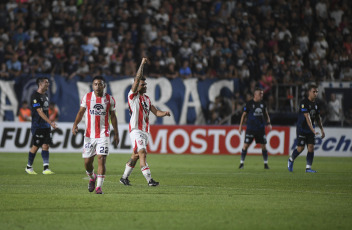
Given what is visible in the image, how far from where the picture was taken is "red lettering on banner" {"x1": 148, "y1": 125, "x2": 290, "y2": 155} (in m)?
27.1

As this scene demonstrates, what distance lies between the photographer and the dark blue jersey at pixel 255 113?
20656mm

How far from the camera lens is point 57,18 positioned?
29391mm

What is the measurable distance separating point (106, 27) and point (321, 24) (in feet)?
33.7

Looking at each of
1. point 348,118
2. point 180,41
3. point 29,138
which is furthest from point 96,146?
point 348,118

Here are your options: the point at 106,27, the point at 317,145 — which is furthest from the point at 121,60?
the point at 317,145

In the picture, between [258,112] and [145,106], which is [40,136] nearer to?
[145,106]

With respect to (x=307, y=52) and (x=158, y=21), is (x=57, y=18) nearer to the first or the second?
(x=158, y=21)

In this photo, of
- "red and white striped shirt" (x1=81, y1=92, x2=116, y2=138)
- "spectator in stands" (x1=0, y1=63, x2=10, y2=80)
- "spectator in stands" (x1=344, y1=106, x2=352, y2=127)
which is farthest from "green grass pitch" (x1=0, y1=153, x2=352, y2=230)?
"spectator in stands" (x1=344, y1=106, x2=352, y2=127)

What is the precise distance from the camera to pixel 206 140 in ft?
90.0

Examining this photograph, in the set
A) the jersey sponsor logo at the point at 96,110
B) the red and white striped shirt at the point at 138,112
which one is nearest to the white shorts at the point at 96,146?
the jersey sponsor logo at the point at 96,110

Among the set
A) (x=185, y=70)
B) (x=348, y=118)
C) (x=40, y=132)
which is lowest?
(x=40, y=132)

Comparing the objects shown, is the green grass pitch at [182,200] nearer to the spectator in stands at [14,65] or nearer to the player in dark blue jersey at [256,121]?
the player in dark blue jersey at [256,121]

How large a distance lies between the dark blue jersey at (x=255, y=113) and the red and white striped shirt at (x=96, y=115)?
8.82m

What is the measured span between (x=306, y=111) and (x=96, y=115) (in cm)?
805
